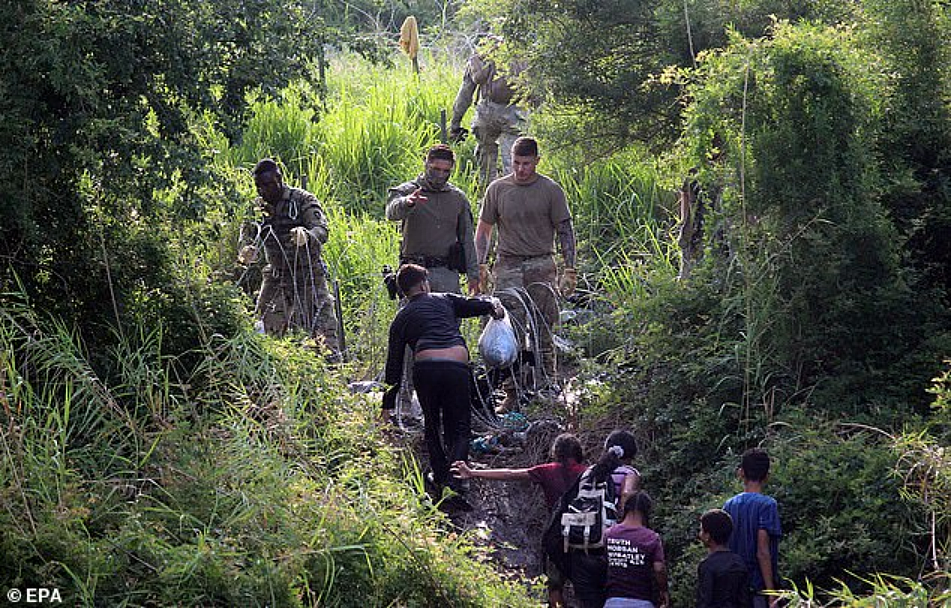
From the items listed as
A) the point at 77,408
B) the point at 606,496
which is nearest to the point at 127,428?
the point at 77,408

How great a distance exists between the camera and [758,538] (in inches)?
278

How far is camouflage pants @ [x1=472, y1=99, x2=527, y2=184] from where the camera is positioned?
14.0m

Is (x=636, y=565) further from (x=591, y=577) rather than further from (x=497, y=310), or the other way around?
(x=497, y=310)

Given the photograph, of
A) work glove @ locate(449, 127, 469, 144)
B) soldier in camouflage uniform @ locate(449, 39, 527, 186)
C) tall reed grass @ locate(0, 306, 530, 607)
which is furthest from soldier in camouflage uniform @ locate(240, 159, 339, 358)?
work glove @ locate(449, 127, 469, 144)

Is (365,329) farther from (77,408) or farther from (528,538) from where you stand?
(77,408)

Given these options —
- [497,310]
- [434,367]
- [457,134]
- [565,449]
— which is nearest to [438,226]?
[497,310]

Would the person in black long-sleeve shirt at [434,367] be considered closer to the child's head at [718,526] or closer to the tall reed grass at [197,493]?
the tall reed grass at [197,493]

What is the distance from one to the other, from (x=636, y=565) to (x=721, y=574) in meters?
0.45

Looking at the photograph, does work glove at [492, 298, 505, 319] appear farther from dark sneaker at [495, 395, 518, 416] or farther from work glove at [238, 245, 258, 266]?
work glove at [238, 245, 258, 266]

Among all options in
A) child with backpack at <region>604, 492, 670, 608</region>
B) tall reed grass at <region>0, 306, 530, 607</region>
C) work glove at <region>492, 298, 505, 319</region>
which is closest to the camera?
tall reed grass at <region>0, 306, 530, 607</region>

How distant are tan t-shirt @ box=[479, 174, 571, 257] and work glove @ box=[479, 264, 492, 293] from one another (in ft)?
0.85

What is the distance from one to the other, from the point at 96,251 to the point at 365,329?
3.48 meters

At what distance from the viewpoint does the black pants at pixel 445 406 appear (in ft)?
28.2

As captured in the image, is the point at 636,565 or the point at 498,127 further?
the point at 498,127
